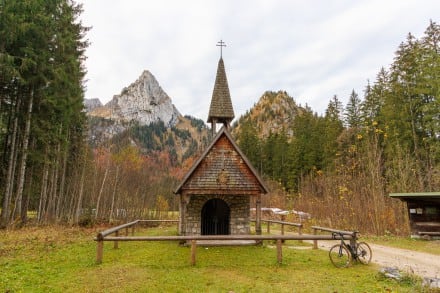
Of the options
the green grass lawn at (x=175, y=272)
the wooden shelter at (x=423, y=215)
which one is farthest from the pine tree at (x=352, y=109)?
the green grass lawn at (x=175, y=272)

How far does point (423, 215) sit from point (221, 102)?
13.0m

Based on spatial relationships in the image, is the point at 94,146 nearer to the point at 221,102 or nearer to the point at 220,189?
the point at 221,102

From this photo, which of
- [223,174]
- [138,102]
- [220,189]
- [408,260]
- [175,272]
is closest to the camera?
[175,272]

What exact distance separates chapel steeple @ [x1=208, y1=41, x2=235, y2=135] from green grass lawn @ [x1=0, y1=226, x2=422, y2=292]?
695 cm

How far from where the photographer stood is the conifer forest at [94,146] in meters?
17.1

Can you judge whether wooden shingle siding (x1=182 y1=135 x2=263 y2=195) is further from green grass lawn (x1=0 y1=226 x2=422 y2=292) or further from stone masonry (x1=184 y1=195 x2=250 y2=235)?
green grass lawn (x1=0 y1=226 x2=422 y2=292)

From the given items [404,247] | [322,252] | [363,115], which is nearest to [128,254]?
[322,252]

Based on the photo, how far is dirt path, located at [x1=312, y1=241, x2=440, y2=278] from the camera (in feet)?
30.1

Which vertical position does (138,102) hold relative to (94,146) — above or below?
above

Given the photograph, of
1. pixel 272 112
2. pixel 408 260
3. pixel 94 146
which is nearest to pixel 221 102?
pixel 408 260

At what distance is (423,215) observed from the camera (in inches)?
648

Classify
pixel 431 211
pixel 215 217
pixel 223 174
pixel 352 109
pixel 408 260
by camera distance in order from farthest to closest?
pixel 352 109, pixel 431 211, pixel 215 217, pixel 223 174, pixel 408 260

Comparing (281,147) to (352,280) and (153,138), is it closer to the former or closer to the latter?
(352,280)

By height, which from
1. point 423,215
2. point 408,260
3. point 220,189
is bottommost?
point 408,260
